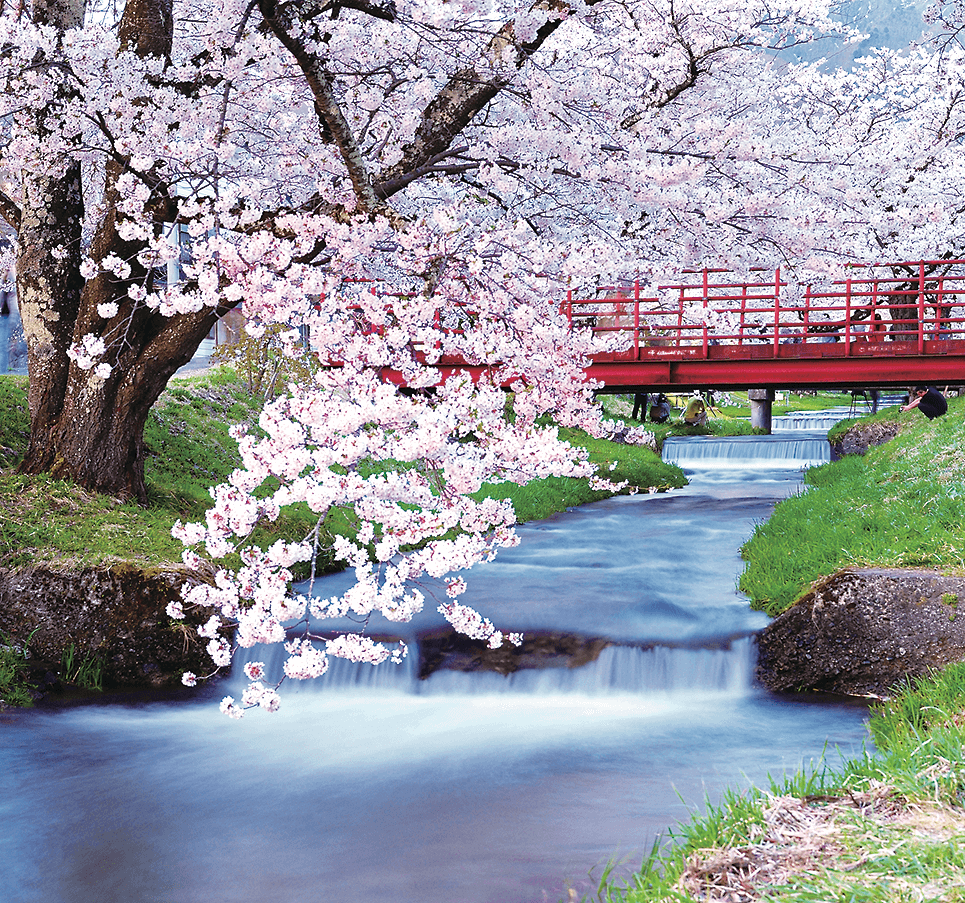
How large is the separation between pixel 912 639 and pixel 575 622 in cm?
304

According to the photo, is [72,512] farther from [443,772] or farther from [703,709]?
[703,709]

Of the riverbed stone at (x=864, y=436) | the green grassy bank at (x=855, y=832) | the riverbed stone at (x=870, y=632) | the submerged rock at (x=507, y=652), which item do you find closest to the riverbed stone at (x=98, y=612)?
the submerged rock at (x=507, y=652)

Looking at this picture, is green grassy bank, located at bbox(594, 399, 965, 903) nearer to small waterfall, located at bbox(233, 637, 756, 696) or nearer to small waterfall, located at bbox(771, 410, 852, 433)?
small waterfall, located at bbox(233, 637, 756, 696)

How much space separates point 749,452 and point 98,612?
2184 cm

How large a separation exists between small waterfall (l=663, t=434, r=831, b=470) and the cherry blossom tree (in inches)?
594

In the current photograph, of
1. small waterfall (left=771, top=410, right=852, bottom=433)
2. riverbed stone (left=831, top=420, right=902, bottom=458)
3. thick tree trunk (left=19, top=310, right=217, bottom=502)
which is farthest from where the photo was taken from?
small waterfall (left=771, top=410, right=852, bottom=433)

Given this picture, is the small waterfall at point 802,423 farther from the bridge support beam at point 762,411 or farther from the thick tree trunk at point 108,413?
the thick tree trunk at point 108,413

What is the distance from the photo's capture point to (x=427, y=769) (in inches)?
244

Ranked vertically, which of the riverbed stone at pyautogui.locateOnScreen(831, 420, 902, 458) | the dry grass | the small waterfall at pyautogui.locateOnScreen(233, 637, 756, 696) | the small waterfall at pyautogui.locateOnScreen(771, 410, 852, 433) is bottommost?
the small waterfall at pyautogui.locateOnScreen(233, 637, 756, 696)

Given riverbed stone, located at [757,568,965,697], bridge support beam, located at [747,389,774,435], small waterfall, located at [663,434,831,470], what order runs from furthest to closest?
1. bridge support beam, located at [747,389,774,435]
2. small waterfall, located at [663,434,831,470]
3. riverbed stone, located at [757,568,965,697]

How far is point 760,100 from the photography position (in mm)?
17859

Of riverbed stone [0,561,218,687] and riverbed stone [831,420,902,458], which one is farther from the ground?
riverbed stone [831,420,902,458]

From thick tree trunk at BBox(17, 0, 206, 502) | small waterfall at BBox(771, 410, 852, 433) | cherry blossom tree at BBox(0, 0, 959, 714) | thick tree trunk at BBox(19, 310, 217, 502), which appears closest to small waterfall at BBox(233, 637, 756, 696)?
cherry blossom tree at BBox(0, 0, 959, 714)

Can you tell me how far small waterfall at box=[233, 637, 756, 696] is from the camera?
→ 7.62 metres
